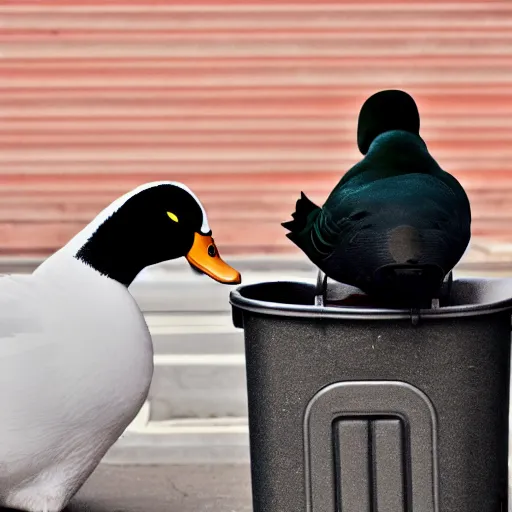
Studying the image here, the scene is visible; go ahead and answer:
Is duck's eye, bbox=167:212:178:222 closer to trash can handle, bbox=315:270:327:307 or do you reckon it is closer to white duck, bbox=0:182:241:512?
white duck, bbox=0:182:241:512

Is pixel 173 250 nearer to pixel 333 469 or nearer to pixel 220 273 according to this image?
pixel 220 273

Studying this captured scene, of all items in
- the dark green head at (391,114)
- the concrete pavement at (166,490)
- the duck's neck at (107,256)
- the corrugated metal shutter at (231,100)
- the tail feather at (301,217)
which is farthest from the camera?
the corrugated metal shutter at (231,100)

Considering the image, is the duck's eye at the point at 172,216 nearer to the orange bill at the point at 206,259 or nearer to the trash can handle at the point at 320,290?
the orange bill at the point at 206,259

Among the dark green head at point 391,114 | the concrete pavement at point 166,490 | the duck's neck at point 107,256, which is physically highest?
the dark green head at point 391,114

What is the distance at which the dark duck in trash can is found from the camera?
6.42 feet

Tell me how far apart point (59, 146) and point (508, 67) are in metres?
1.59

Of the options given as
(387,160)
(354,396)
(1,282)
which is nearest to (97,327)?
(1,282)

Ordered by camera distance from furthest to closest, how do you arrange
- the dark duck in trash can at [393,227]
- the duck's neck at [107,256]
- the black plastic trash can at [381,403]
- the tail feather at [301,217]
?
the duck's neck at [107,256]
the tail feather at [301,217]
the black plastic trash can at [381,403]
the dark duck in trash can at [393,227]

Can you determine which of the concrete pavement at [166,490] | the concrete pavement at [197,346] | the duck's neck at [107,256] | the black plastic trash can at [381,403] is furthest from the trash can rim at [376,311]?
the concrete pavement at [197,346]

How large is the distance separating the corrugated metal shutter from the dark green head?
1.13m

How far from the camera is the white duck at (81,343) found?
2264mm

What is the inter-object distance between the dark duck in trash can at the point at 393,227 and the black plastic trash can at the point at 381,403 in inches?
3.6

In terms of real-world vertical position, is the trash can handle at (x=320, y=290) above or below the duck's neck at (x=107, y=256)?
below

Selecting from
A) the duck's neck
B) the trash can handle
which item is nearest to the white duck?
the duck's neck
